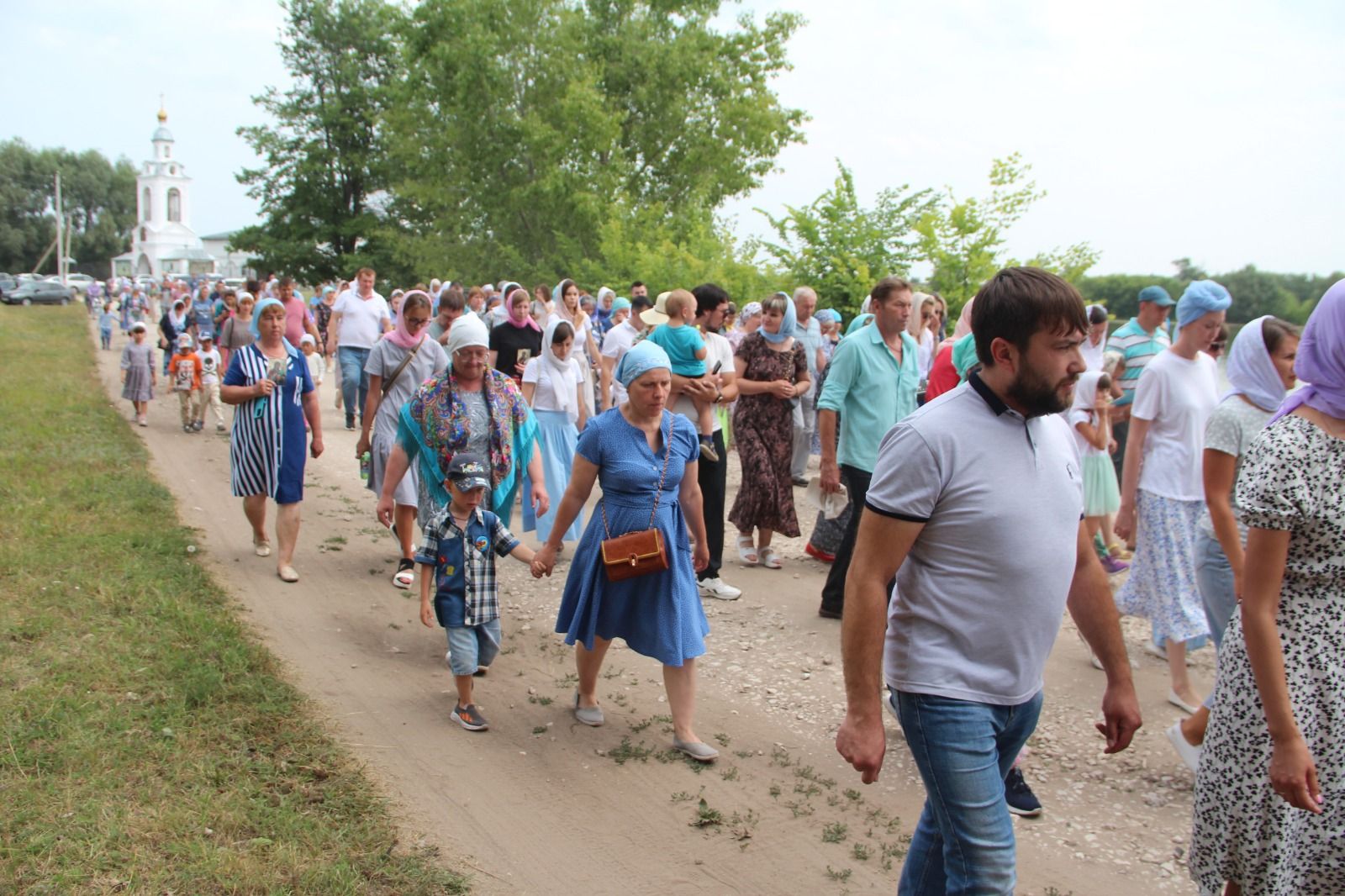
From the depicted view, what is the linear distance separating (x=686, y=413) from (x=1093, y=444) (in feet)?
9.19

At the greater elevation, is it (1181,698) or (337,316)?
(337,316)

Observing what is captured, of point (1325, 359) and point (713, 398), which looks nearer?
point (1325, 359)

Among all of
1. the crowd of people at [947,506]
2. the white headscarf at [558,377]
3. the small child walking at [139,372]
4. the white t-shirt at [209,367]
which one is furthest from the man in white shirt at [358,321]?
the white headscarf at [558,377]

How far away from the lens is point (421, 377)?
26.8 ft

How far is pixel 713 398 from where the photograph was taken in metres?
7.57

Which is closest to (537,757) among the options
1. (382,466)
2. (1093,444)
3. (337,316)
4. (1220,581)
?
(1220,581)

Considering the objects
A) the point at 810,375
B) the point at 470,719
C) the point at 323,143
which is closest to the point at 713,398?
the point at 810,375

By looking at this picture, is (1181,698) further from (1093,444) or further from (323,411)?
(323,411)

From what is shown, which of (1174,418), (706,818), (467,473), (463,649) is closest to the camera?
(706,818)

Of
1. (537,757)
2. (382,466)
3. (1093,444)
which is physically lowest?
(537,757)

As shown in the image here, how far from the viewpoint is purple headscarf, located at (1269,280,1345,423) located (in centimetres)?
284

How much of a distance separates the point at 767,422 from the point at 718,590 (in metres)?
1.57

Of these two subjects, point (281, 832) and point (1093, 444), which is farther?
point (1093, 444)

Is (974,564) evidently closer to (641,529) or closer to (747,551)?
(641,529)
